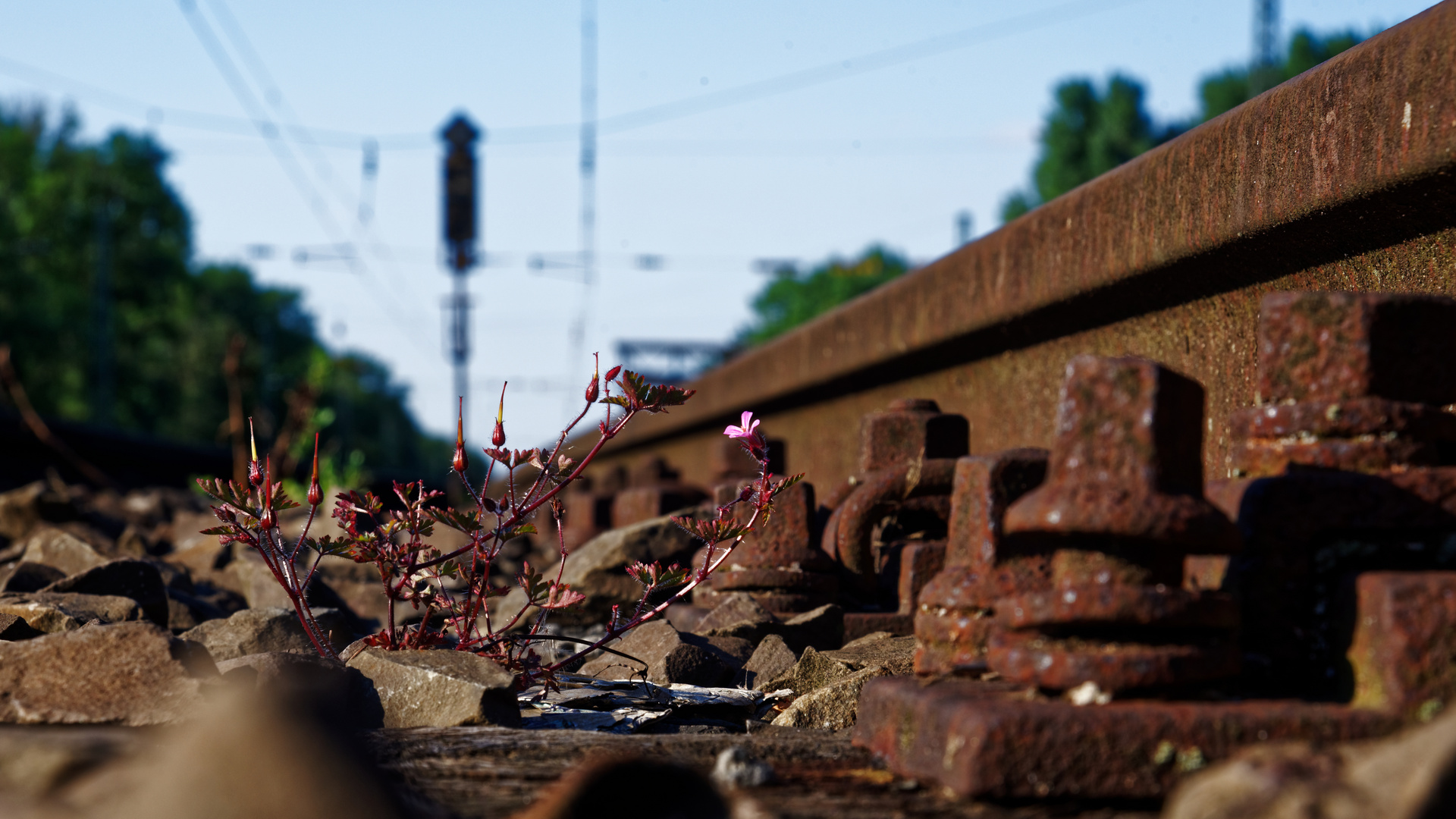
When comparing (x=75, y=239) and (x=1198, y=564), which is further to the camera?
(x=75, y=239)

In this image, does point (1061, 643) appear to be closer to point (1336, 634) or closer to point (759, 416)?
point (1336, 634)

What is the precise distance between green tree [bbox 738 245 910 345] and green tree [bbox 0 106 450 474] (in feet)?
106

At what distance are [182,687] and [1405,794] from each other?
4.60ft

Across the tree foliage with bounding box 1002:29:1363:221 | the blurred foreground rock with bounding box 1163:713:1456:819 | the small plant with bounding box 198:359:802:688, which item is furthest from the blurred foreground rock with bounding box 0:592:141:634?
the tree foliage with bounding box 1002:29:1363:221

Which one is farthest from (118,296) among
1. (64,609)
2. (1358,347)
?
(1358,347)

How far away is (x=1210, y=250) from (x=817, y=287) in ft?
264

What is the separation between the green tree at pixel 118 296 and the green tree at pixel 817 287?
32.2 m

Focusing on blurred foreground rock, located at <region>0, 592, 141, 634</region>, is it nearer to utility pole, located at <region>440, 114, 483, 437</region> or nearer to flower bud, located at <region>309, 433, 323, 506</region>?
flower bud, located at <region>309, 433, 323, 506</region>

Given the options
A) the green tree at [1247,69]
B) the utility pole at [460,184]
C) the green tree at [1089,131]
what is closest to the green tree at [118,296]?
the utility pole at [460,184]

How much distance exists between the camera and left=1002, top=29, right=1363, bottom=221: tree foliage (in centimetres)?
5312

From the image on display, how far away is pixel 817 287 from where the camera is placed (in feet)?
270

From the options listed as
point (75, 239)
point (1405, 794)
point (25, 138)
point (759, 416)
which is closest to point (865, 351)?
point (759, 416)

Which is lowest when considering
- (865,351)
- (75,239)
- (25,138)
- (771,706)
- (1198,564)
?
(771,706)

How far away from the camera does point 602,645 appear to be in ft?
8.05
